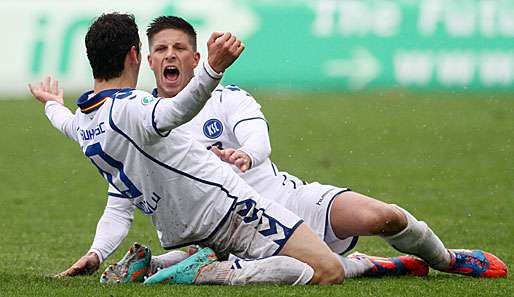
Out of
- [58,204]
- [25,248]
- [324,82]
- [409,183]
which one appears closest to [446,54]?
[324,82]

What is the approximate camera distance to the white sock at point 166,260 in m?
6.60

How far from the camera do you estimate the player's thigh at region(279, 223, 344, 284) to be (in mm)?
5996

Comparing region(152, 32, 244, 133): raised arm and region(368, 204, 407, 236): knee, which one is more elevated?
region(152, 32, 244, 133): raised arm

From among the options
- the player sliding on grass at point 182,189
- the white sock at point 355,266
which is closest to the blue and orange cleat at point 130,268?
the player sliding on grass at point 182,189

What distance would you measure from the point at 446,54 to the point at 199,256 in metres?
14.1

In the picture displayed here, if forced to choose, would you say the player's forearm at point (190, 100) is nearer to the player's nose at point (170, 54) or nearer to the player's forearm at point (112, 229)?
the player's nose at point (170, 54)

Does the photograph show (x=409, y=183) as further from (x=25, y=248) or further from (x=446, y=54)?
(x=446, y=54)

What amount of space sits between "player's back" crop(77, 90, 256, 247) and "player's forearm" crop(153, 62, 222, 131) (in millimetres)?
259

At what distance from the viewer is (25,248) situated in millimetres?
8133

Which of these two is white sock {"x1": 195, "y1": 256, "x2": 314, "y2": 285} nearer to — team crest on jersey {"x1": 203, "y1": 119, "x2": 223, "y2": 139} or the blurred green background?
team crest on jersey {"x1": 203, "y1": 119, "x2": 223, "y2": 139}

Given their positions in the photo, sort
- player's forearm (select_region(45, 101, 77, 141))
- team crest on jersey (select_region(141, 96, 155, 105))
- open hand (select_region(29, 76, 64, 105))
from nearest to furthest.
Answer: team crest on jersey (select_region(141, 96, 155, 105)), player's forearm (select_region(45, 101, 77, 141)), open hand (select_region(29, 76, 64, 105))

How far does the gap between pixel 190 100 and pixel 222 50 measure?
28 cm

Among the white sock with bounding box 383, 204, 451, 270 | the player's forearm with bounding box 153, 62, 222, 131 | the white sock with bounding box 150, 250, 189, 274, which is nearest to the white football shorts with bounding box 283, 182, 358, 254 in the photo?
the white sock with bounding box 383, 204, 451, 270

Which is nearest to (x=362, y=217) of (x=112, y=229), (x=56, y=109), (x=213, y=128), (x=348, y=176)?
(x=213, y=128)
